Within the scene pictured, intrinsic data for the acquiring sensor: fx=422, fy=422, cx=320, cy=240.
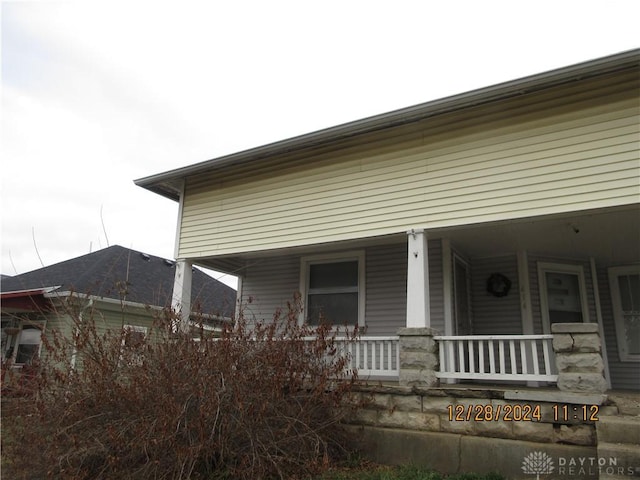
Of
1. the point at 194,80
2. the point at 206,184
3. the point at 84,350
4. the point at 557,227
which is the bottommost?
the point at 84,350

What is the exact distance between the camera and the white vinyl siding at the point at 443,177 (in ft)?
15.7

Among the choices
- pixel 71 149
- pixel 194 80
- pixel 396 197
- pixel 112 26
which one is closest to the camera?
pixel 396 197

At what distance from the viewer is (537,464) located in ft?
13.6

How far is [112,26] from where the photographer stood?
721 cm

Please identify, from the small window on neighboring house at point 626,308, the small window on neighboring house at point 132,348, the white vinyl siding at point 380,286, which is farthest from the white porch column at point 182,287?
the small window on neighboring house at point 626,308

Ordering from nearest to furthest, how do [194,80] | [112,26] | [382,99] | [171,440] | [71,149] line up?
[171,440]
[112,26]
[194,80]
[71,149]
[382,99]

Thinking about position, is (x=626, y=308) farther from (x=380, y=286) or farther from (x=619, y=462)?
(x=619, y=462)

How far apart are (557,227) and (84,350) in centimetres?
632

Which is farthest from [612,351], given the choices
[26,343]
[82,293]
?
[26,343]

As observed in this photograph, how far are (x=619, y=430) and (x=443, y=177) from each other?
10.9 ft

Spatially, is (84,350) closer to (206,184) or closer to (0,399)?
(0,399)

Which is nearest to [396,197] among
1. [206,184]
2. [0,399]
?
[206,184]

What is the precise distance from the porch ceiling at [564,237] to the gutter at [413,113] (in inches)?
62.6

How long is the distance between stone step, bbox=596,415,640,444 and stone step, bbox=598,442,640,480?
0.12 m
